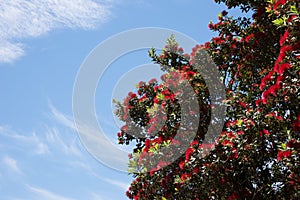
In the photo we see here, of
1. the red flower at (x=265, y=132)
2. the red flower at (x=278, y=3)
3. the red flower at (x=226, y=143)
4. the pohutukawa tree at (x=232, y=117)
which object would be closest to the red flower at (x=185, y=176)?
the pohutukawa tree at (x=232, y=117)

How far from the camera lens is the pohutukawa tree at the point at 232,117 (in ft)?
28.5

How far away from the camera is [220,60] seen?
12484 mm

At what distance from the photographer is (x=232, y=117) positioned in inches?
421

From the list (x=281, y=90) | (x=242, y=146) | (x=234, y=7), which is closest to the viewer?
(x=281, y=90)

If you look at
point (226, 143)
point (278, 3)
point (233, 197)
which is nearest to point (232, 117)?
point (226, 143)

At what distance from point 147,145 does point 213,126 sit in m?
2.09

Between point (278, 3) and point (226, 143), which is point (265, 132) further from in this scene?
point (278, 3)

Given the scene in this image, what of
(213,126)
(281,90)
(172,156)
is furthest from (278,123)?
(172,156)

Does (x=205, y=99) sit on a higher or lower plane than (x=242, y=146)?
higher

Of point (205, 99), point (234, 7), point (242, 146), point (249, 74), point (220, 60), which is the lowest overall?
point (242, 146)

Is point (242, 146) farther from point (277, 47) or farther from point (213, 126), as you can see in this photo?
point (277, 47)

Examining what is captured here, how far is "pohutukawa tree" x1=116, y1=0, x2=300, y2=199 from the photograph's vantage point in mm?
8680

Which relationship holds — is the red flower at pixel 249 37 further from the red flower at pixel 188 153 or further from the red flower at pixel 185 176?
the red flower at pixel 185 176

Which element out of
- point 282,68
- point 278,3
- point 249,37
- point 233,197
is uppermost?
point 249,37
